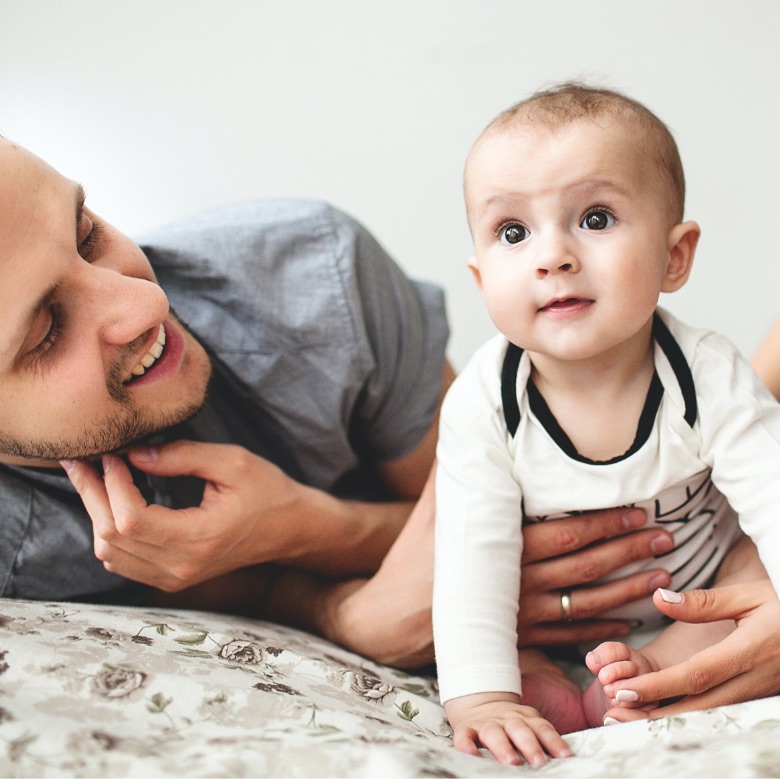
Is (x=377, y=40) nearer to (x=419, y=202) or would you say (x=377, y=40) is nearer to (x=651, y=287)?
(x=419, y=202)

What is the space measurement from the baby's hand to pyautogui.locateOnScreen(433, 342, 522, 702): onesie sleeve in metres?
0.02

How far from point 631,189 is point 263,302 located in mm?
566

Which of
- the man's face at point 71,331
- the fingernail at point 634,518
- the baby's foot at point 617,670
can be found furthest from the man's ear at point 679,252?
the man's face at point 71,331

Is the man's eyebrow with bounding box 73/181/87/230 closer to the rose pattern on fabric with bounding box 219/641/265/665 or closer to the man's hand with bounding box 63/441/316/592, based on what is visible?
the man's hand with bounding box 63/441/316/592

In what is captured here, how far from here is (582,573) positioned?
3.27ft

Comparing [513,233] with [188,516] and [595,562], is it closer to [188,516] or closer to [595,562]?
[595,562]

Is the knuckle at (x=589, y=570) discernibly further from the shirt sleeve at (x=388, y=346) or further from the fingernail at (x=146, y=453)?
the fingernail at (x=146, y=453)

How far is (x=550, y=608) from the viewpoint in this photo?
102 cm

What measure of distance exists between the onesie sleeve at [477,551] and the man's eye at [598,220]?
22 centimetres

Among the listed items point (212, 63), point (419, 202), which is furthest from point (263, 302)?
point (212, 63)

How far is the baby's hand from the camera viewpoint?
0.75 m

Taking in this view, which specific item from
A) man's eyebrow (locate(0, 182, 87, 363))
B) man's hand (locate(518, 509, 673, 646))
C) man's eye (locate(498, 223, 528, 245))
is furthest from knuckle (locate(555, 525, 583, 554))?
man's eyebrow (locate(0, 182, 87, 363))

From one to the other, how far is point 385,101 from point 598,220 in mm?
1179

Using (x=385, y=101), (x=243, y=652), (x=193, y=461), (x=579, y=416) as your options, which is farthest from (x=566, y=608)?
(x=385, y=101)
